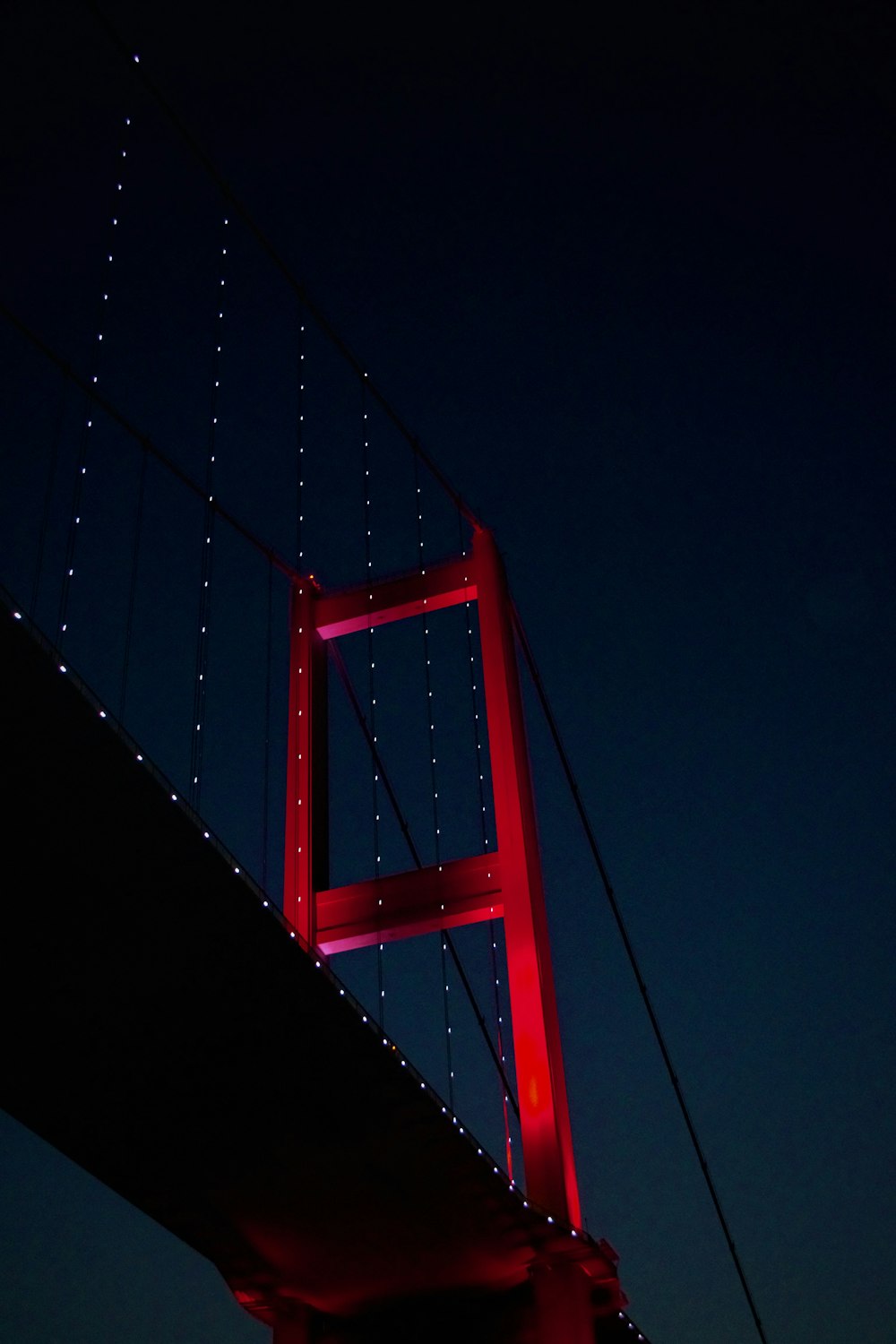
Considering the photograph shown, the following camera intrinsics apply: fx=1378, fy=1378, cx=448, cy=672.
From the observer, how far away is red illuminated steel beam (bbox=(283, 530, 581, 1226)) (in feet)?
29.2

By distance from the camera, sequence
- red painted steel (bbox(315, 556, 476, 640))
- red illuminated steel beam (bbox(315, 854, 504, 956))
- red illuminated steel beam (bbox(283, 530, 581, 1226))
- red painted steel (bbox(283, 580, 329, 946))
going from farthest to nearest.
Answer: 1. red painted steel (bbox(315, 556, 476, 640))
2. red painted steel (bbox(283, 580, 329, 946))
3. red illuminated steel beam (bbox(315, 854, 504, 956))
4. red illuminated steel beam (bbox(283, 530, 581, 1226))

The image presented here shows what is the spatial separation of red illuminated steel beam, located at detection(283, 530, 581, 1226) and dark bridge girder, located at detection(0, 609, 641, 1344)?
0.90 m

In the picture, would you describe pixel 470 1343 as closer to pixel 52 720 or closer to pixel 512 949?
pixel 512 949

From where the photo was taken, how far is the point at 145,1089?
7.00 metres

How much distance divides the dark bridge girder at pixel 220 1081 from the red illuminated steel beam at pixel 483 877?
0.90 metres

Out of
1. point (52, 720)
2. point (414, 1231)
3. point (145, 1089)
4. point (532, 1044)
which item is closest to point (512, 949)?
point (532, 1044)

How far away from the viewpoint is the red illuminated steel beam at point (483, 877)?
890 centimetres

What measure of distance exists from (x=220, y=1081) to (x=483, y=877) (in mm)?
2953

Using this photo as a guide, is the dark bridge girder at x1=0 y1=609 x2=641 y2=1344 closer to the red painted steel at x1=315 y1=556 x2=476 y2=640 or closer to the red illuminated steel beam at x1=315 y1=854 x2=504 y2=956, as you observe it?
the red illuminated steel beam at x1=315 y1=854 x2=504 y2=956

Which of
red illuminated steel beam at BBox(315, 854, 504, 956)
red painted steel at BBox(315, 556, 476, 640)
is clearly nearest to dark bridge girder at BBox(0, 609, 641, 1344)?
red illuminated steel beam at BBox(315, 854, 504, 956)

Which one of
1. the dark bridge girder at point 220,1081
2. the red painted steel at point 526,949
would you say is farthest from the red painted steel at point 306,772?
the dark bridge girder at point 220,1081

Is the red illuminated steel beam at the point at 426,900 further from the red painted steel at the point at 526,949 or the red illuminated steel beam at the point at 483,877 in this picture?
the red painted steel at the point at 526,949

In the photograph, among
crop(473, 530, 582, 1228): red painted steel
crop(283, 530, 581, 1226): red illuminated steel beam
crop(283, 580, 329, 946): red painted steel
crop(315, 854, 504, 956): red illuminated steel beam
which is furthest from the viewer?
crop(283, 580, 329, 946): red painted steel

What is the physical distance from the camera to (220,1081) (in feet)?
23.1
